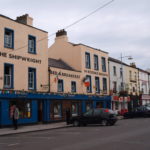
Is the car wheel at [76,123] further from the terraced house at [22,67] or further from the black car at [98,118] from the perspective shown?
the terraced house at [22,67]

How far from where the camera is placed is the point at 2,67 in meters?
22.7

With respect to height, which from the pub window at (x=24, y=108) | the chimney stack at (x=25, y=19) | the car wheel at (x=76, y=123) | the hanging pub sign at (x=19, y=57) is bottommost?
the car wheel at (x=76, y=123)

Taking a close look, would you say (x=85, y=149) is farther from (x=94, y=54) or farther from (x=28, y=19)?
(x=94, y=54)

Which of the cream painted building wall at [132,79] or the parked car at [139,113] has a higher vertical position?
the cream painted building wall at [132,79]

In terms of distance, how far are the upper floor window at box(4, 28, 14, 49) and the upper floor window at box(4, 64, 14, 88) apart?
5.91 ft

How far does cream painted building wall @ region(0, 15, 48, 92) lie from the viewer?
2339 cm

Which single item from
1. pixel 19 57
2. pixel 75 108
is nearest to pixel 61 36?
pixel 75 108

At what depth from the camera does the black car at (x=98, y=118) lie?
22.6 m

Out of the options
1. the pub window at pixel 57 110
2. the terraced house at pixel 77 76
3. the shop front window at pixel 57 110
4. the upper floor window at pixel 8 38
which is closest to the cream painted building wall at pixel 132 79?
the terraced house at pixel 77 76

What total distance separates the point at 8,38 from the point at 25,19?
365 cm

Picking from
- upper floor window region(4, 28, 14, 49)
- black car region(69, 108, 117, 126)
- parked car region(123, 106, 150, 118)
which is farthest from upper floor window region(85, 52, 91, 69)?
upper floor window region(4, 28, 14, 49)

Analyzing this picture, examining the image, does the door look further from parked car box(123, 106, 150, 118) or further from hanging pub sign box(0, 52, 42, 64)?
parked car box(123, 106, 150, 118)

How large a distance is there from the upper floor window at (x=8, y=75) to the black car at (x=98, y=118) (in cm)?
643

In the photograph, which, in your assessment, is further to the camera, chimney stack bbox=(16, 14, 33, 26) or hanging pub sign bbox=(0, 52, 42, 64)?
chimney stack bbox=(16, 14, 33, 26)
